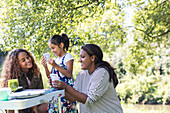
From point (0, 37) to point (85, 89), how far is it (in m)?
2.81

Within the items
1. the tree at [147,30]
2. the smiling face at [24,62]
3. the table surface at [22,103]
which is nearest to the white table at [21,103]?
the table surface at [22,103]

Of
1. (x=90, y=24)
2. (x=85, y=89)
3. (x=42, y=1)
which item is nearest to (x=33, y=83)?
(x=85, y=89)

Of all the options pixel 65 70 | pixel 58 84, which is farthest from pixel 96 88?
pixel 65 70

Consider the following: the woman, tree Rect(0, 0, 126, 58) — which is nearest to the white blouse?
the woman

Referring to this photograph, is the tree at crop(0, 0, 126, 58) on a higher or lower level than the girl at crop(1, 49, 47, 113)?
higher

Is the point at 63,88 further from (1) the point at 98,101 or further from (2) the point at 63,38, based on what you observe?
(2) the point at 63,38

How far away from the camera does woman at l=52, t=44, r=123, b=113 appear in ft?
5.60

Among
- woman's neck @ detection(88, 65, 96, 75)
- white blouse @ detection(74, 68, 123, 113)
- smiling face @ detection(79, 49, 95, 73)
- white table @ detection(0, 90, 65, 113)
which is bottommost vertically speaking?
white blouse @ detection(74, 68, 123, 113)

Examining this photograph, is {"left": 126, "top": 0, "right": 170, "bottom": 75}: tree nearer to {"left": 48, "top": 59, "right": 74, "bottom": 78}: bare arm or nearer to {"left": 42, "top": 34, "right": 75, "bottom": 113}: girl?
{"left": 42, "top": 34, "right": 75, "bottom": 113}: girl

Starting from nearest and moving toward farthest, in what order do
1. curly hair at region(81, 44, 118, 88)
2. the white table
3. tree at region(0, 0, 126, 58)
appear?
the white table → curly hair at region(81, 44, 118, 88) → tree at region(0, 0, 126, 58)

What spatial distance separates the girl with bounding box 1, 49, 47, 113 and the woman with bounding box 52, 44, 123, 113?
0.46 metres

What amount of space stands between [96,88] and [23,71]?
82 cm

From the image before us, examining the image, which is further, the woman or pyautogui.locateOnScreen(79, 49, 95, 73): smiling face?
pyautogui.locateOnScreen(79, 49, 95, 73): smiling face

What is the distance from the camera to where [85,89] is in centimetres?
201
